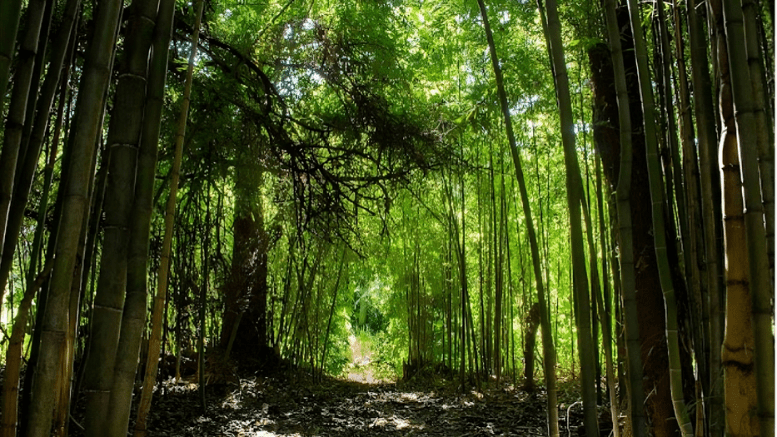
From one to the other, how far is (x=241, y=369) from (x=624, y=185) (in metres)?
5.02

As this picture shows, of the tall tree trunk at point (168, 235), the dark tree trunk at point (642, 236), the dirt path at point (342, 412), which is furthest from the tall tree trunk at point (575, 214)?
the dirt path at point (342, 412)

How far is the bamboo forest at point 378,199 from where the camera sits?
106 cm

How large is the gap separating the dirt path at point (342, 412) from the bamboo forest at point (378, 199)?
4 cm

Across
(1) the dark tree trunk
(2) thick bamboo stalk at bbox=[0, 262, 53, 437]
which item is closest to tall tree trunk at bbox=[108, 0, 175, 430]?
(2) thick bamboo stalk at bbox=[0, 262, 53, 437]

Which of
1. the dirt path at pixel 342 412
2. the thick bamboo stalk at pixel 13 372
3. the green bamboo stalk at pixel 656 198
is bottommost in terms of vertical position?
the dirt path at pixel 342 412

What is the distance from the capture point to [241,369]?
571cm

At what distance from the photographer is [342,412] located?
452cm

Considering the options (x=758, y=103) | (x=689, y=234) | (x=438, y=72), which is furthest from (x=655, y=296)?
(x=438, y=72)

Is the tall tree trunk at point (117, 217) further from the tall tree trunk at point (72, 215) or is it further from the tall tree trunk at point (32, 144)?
the tall tree trunk at point (32, 144)

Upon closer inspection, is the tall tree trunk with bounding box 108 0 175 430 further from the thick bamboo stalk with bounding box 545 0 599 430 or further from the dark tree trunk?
the dark tree trunk

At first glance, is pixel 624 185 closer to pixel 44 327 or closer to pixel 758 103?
pixel 758 103

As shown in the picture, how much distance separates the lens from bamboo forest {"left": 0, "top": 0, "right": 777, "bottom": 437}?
3.49 ft

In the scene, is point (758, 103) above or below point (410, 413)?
above

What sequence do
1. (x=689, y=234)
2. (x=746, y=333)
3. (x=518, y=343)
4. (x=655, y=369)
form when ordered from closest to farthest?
(x=746, y=333)
(x=689, y=234)
(x=655, y=369)
(x=518, y=343)
